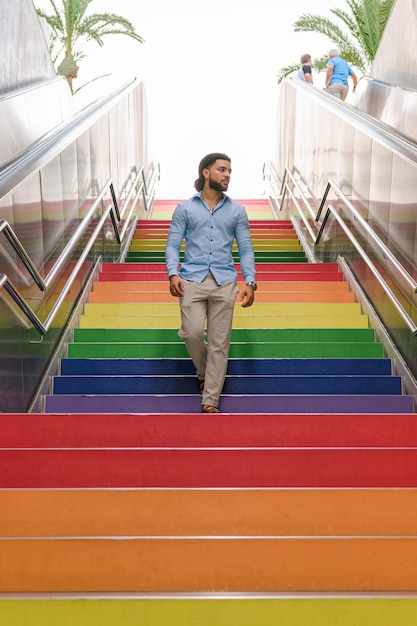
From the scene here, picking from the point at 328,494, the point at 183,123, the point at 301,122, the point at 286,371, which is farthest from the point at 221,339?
the point at 183,123

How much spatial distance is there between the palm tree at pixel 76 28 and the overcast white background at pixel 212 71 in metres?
0.58

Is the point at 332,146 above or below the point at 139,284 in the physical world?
above

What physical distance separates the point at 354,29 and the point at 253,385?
13.6 metres

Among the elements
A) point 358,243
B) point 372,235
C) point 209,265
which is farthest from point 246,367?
point 358,243

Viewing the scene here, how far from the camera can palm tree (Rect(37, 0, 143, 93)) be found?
17531 millimetres

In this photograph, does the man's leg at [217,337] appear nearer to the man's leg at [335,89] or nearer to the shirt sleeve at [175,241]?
the shirt sleeve at [175,241]

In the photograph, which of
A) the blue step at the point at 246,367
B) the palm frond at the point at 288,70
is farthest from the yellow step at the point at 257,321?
the palm frond at the point at 288,70

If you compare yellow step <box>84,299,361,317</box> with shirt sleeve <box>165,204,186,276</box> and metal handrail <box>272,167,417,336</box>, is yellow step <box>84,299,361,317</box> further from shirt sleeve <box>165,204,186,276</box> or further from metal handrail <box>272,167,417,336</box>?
shirt sleeve <box>165,204,186,276</box>

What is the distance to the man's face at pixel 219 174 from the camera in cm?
517

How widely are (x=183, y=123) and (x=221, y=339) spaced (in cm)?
1414

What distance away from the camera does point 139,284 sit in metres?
7.31

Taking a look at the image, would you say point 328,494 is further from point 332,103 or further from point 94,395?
point 332,103

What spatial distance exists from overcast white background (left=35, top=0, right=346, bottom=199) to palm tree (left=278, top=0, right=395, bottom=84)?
2.77 ft

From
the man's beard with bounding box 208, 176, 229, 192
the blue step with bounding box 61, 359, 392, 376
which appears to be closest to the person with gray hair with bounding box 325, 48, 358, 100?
the blue step with bounding box 61, 359, 392, 376
